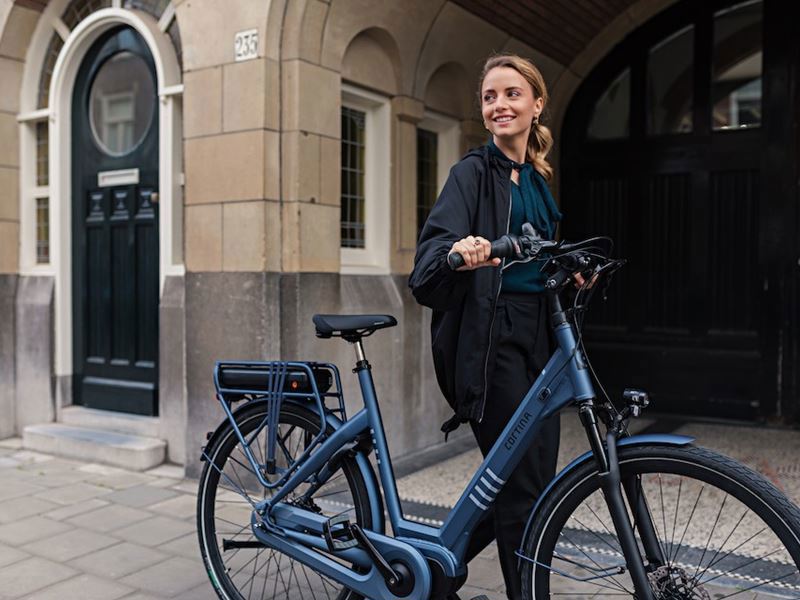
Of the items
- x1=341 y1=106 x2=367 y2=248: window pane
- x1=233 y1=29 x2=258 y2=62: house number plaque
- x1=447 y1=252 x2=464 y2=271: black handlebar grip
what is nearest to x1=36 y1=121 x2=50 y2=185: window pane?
x1=233 y1=29 x2=258 y2=62: house number plaque

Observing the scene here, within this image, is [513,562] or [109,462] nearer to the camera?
[513,562]

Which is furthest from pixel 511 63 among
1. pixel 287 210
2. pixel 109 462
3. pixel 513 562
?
pixel 109 462

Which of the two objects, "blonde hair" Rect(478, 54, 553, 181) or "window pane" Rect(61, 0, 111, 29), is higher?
"window pane" Rect(61, 0, 111, 29)

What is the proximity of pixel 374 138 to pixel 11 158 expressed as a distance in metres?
3.05

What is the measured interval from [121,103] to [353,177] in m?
1.98

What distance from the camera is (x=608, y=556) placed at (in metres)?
3.46

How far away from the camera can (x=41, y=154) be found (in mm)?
6570

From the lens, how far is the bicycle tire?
2.88 metres

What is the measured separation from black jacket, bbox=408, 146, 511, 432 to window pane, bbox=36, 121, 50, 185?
5017 mm

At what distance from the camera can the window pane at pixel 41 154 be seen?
654 cm

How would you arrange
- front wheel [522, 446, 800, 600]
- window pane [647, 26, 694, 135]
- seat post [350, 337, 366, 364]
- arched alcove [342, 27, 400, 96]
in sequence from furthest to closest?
window pane [647, 26, 694, 135] < arched alcove [342, 27, 400, 96] < seat post [350, 337, 366, 364] < front wheel [522, 446, 800, 600]

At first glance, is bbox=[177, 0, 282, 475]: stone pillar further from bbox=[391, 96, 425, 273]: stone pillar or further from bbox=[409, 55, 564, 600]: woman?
bbox=[409, 55, 564, 600]: woman

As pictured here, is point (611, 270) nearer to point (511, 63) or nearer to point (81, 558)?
point (511, 63)

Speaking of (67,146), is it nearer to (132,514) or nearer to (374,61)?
(374,61)
